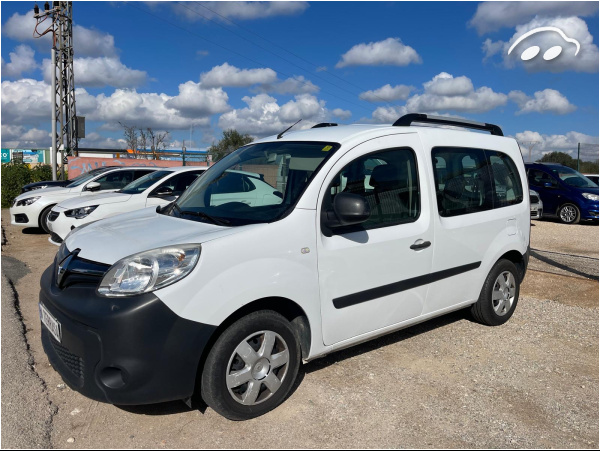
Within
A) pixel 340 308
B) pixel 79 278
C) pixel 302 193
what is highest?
pixel 302 193

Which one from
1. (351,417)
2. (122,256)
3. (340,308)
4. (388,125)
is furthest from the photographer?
(388,125)

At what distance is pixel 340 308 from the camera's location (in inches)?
144

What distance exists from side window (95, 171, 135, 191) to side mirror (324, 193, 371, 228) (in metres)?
9.78

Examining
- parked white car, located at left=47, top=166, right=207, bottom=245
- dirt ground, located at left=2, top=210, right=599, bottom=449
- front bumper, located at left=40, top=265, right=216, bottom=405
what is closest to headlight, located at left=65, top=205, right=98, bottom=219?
parked white car, located at left=47, top=166, right=207, bottom=245

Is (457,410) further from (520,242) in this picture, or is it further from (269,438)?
(520,242)

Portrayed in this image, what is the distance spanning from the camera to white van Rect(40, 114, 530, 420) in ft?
9.73

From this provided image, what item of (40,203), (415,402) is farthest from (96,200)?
(415,402)

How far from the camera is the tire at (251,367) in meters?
3.11

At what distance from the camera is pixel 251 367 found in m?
3.25

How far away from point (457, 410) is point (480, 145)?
2.58 m

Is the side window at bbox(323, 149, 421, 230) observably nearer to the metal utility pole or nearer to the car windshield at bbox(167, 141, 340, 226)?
the car windshield at bbox(167, 141, 340, 226)

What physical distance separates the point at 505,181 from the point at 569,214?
11561mm

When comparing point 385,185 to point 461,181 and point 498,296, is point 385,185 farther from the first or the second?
point 498,296

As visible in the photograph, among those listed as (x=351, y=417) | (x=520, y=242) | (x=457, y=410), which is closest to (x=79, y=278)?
(x=351, y=417)
